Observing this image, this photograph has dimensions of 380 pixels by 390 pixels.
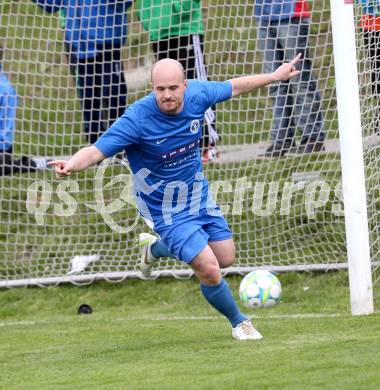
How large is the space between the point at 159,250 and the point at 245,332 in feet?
4.10

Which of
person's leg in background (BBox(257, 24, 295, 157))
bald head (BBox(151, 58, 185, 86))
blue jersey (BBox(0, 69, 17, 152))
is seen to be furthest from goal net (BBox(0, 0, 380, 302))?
bald head (BBox(151, 58, 185, 86))

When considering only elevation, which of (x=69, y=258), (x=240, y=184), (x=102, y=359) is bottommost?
(x=102, y=359)

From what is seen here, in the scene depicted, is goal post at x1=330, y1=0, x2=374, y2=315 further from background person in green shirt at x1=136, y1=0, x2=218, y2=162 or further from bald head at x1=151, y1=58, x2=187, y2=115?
background person in green shirt at x1=136, y1=0, x2=218, y2=162

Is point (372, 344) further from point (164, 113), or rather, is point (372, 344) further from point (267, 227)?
point (267, 227)

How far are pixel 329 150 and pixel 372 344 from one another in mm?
4173

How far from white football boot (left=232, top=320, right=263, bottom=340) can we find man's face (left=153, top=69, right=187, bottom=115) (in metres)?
1.44

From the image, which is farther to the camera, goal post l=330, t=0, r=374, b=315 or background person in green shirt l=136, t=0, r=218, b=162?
background person in green shirt l=136, t=0, r=218, b=162

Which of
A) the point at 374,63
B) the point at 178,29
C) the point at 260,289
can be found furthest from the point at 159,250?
the point at 178,29

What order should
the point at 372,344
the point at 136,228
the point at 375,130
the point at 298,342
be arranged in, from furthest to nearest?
the point at 136,228
the point at 375,130
the point at 298,342
the point at 372,344

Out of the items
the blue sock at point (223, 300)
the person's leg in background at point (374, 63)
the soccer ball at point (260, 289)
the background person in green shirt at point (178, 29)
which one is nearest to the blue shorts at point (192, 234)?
the blue sock at point (223, 300)

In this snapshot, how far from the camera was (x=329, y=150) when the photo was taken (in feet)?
33.0

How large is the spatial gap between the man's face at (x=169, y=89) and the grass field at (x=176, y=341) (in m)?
1.51

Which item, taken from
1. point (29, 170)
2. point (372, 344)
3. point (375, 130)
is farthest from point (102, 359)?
point (29, 170)

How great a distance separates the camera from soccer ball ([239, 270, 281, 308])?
27.3ft
